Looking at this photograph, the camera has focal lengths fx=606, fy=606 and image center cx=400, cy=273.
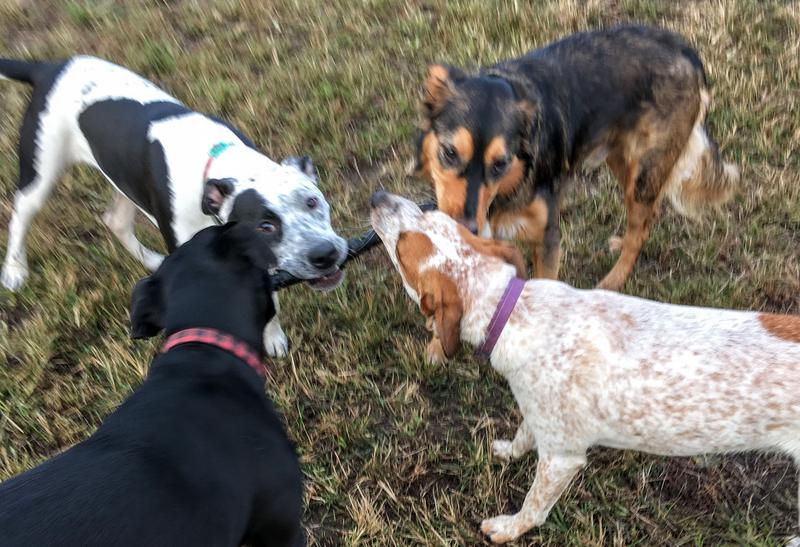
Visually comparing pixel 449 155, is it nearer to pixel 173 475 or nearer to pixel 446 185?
pixel 446 185

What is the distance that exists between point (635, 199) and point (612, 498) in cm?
193

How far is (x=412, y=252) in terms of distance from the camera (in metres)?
2.90

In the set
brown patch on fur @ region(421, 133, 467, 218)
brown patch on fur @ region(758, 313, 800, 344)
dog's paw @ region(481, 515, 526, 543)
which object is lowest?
dog's paw @ region(481, 515, 526, 543)

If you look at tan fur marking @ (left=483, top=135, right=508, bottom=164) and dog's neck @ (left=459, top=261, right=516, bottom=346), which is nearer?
dog's neck @ (left=459, top=261, right=516, bottom=346)

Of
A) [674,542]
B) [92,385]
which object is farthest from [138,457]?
[674,542]

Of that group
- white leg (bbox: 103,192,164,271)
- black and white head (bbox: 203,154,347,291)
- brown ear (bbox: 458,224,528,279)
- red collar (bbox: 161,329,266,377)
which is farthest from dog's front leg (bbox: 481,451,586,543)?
white leg (bbox: 103,192,164,271)

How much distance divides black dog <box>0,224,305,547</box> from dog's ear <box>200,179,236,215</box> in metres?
0.63

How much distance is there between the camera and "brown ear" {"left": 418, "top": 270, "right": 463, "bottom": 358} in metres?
2.72

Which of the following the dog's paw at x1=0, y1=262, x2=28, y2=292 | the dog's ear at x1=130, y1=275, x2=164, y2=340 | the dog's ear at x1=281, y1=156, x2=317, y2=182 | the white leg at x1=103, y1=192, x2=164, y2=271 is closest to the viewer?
the dog's ear at x1=130, y1=275, x2=164, y2=340

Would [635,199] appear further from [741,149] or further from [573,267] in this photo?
[741,149]

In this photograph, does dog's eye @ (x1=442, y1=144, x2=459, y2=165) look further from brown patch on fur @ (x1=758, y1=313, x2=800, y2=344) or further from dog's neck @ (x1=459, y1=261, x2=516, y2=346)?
brown patch on fur @ (x1=758, y1=313, x2=800, y2=344)

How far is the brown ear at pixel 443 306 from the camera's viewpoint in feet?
8.93

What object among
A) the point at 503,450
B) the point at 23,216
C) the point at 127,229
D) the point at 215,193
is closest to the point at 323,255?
the point at 215,193

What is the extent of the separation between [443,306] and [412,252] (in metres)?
0.32
